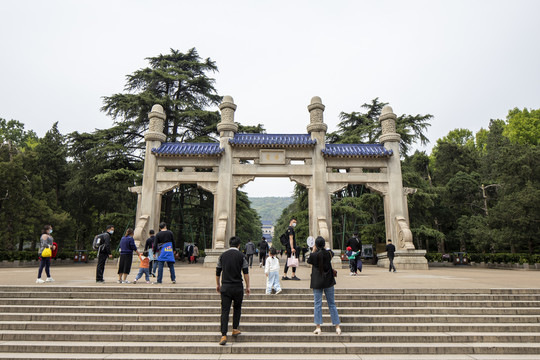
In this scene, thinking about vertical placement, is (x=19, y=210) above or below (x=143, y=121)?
below

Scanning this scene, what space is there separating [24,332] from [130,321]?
1719 millimetres

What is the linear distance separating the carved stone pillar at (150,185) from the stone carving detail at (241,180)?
429 centimetres

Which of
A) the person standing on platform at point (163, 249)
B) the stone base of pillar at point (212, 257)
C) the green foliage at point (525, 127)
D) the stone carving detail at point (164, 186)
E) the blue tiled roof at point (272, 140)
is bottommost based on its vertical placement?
the stone base of pillar at point (212, 257)

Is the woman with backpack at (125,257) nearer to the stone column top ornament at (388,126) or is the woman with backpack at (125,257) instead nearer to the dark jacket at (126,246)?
the dark jacket at (126,246)

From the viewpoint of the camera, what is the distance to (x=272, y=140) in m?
17.3

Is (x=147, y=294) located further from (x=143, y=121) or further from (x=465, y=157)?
(x=465, y=157)

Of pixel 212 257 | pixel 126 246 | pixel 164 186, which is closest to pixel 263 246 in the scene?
pixel 212 257

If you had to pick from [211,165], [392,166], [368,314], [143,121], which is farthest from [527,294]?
[143,121]

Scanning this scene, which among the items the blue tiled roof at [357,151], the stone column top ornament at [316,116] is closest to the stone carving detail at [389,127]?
the blue tiled roof at [357,151]

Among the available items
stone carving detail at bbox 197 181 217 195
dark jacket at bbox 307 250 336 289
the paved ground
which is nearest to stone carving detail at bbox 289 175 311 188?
stone carving detail at bbox 197 181 217 195

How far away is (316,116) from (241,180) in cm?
547

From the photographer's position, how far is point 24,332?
18.4ft

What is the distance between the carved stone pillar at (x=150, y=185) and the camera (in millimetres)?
16250

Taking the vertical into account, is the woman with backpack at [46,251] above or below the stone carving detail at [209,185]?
below
